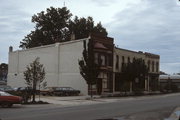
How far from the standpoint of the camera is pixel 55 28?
7969cm

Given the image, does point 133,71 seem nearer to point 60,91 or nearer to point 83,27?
point 60,91

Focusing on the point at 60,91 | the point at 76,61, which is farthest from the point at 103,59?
the point at 60,91

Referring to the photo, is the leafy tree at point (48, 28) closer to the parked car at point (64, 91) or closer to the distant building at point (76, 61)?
the distant building at point (76, 61)

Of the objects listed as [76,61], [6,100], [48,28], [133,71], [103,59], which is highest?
[48,28]

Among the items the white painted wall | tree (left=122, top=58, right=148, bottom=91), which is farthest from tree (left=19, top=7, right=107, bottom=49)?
tree (left=122, top=58, right=148, bottom=91)

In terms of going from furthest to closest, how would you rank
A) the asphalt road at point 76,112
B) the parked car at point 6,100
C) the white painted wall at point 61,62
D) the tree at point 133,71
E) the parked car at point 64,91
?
the tree at point 133,71 → the white painted wall at point 61,62 → the parked car at point 64,91 → the parked car at point 6,100 → the asphalt road at point 76,112

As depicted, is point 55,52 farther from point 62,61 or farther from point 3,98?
point 3,98

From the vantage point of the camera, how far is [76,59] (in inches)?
1956

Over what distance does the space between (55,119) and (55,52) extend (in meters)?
37.1

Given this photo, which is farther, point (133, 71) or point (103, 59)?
point (133, 71)

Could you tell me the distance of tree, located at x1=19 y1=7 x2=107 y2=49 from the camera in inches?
3071

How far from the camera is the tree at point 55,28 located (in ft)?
256

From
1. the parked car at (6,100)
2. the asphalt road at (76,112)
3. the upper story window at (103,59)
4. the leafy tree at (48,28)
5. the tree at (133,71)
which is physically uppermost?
the leafy tree at (48,28)

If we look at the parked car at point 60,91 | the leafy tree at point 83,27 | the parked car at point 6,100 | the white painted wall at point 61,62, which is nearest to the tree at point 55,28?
the leafy tree at point 83,27
